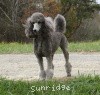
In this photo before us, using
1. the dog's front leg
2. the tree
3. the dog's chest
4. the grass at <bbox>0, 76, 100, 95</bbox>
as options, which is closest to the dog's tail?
the dog's chest

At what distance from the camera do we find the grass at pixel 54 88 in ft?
22.0

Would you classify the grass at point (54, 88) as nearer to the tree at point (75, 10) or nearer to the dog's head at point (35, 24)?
the dog's head at point (35, 24)

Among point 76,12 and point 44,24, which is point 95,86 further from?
point 76,12

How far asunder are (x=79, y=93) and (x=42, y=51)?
2.56 meters

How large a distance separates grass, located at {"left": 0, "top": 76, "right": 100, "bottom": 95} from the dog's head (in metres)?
1.55

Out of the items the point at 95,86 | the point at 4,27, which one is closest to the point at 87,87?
the point at 95,86

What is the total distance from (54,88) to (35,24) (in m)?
2.04

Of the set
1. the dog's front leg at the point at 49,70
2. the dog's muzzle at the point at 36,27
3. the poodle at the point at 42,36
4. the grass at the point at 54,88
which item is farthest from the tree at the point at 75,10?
the grass at the point at 54,88

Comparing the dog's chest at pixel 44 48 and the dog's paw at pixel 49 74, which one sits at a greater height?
the dog's chest at pixel 44 48

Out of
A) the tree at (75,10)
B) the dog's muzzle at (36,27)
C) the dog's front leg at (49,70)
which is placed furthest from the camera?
the tree at (75,10)

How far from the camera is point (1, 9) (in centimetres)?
3578

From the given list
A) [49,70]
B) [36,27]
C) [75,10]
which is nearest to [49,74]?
[49,70]

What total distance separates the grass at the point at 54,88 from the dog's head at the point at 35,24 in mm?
1547

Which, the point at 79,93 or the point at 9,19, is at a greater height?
the point at 79,93
